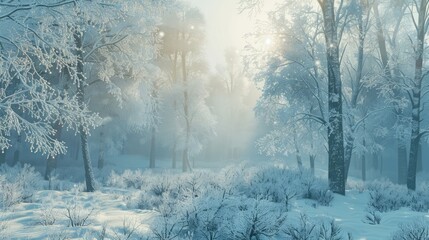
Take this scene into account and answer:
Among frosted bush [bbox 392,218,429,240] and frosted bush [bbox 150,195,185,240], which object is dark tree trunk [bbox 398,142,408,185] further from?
frosted bush [bbox 150,195,185,240]

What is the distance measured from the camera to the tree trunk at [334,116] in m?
9.92

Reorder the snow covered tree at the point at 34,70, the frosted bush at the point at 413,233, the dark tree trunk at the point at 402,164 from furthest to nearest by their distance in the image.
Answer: the dark tree trunk at the point at 402,164 → the snow covered tree at the point at 34,70 → the frosted bush at the point at 413,233

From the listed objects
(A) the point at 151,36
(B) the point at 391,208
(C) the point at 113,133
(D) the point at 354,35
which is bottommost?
(B) the point at 391,208

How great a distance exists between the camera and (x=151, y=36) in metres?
11.3

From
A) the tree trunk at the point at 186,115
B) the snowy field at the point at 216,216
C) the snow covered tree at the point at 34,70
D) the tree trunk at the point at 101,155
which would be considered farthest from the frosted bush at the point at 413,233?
the tree trunk at the point at 101,155

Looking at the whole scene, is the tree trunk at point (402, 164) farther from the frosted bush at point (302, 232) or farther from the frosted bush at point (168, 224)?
the frosted bush at point (168, 224)

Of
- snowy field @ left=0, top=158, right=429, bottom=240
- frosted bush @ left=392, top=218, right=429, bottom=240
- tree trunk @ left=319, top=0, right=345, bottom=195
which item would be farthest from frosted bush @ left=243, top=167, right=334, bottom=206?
frosted bush @ left=392, top=218, right=429, bottom=240

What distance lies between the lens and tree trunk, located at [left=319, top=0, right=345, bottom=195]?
9.92 metres

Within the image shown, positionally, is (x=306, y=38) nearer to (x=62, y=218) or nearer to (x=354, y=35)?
(x=354, y=35)

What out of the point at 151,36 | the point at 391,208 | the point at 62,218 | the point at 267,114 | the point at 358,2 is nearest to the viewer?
the point at 62,218

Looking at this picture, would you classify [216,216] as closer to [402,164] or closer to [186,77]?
[402,164]

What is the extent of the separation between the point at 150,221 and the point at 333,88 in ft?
22.5

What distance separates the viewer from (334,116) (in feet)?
32.9

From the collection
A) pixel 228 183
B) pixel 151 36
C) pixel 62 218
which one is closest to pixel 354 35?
pixel 151 36
